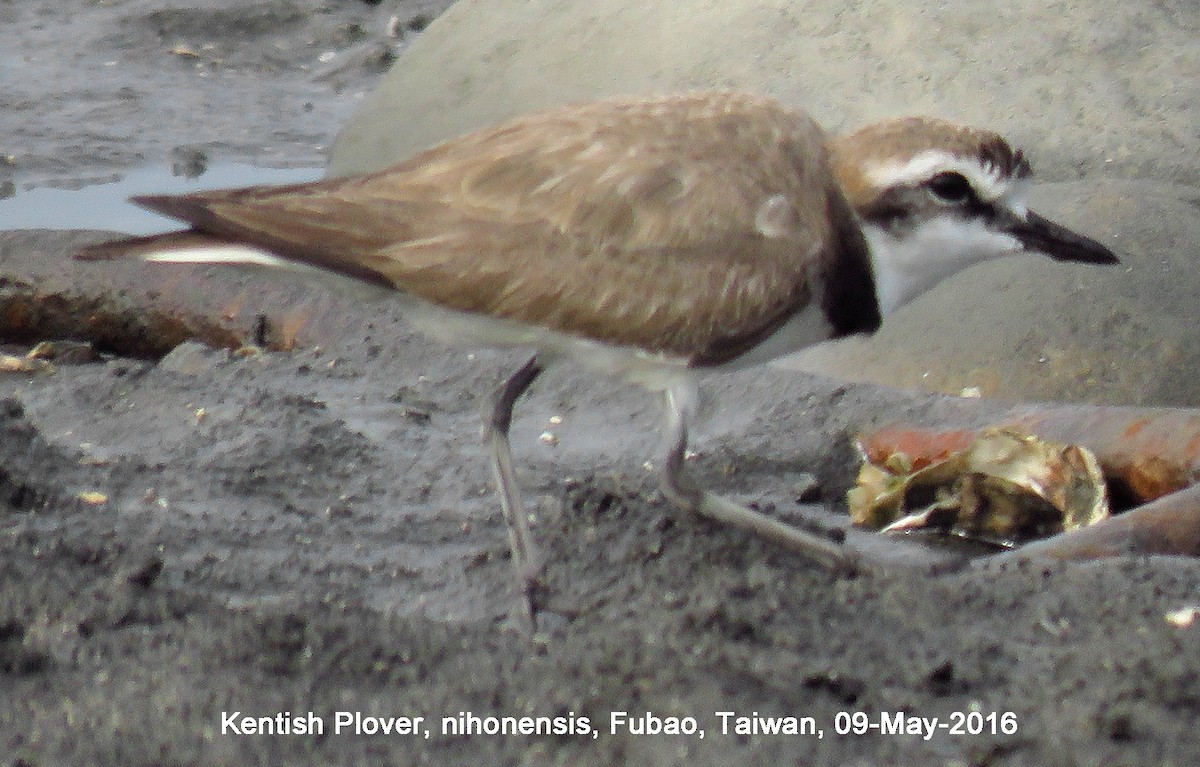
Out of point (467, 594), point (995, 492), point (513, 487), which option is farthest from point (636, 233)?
point (995, 492)

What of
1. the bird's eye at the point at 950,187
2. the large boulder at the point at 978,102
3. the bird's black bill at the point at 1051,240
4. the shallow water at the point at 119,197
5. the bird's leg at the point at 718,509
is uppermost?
the bird's eye at the point at 950,187

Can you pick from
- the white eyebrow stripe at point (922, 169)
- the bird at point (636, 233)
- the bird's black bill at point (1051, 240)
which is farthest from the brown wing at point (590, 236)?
the bird's black bill at point (1051, 240)

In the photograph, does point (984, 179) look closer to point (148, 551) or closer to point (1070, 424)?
point (1070, 424)

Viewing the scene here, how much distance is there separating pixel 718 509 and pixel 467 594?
25.3 inches

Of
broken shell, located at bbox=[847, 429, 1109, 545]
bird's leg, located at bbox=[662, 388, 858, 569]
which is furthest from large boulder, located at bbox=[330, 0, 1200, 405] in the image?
bird's leg, located at bbox=[662, 388, 858, 569]

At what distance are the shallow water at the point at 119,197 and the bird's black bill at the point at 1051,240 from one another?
426cm

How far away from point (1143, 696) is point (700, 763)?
33.3 inches

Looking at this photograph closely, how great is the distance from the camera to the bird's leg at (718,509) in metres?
4.14

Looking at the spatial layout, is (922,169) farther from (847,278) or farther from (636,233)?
(636,233)

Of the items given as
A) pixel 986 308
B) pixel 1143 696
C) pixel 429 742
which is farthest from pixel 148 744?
pixel 986 308

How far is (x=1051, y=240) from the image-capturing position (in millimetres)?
4426

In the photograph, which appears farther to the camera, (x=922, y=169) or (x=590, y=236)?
(x=922, y=169)

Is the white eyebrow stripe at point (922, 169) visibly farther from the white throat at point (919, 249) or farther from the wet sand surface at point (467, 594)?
the wet sand surface at point (467, 594)

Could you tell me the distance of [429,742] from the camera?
303 cm
